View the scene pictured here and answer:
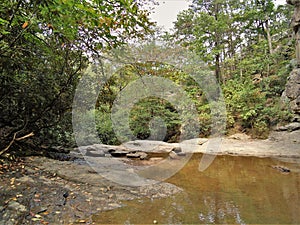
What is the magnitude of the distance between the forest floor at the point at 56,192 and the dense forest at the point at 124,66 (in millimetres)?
554

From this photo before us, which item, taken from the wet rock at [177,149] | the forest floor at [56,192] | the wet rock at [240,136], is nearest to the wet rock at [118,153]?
the wet rock at [177,149]

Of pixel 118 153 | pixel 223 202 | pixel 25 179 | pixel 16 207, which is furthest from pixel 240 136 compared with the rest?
pixel 16 207

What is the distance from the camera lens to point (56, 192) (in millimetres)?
2766

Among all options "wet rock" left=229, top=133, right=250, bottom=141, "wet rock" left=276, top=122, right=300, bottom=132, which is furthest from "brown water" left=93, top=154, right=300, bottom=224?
"wet rock" left=229, top=133, right=250, bottom=141

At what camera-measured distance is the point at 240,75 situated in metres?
12.6

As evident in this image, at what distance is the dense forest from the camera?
8.41 ft

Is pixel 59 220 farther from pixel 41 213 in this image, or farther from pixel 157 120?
pixel 157 120

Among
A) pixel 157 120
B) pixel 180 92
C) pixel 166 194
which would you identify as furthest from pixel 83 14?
pixel 180 92

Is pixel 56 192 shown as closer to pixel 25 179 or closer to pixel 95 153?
pixel 25 179

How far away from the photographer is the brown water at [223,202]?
98.7 inches

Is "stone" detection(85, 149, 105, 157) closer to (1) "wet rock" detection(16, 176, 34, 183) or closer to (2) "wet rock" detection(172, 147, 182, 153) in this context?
(2) "wet rock" detection(172, 147, 182, 153)

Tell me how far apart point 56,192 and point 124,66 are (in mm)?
2136

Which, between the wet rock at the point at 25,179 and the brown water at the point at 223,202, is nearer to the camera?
the brown water at the point at 223,202

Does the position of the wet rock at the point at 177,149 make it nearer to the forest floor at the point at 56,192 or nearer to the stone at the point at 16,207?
the forest floor at the point at 56,192
